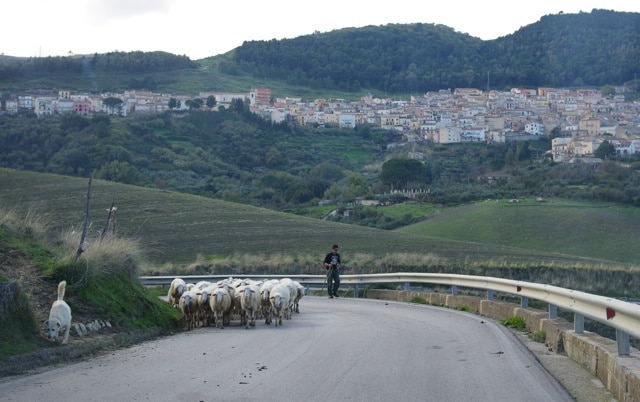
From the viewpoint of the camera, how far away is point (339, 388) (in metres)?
9.96

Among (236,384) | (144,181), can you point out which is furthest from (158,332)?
(144,181)

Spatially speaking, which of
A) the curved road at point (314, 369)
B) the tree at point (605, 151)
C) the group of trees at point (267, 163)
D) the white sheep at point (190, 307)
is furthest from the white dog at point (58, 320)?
the tree at point (605, 151)

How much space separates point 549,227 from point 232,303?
4992 cm

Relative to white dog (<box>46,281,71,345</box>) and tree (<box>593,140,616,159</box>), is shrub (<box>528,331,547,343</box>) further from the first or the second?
tree (<box>593,140,616,159</box>)

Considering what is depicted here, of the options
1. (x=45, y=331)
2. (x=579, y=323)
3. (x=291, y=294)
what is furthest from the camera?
(x=291, y=294)

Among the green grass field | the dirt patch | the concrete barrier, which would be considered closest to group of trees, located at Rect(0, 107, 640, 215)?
the green grass field

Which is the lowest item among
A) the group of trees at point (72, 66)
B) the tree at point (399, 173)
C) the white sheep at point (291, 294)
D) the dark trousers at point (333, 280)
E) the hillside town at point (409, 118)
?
the tree at point (399, 173)

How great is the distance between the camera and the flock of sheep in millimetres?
17734

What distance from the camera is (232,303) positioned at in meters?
18.4

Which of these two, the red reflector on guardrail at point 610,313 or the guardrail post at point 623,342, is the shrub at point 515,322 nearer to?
the red reflector on guardrail at point 610,313

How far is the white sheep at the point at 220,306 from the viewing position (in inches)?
704

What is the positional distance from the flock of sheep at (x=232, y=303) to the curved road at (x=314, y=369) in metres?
1.18

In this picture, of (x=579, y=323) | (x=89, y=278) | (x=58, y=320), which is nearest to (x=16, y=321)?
(x=58, y=320)

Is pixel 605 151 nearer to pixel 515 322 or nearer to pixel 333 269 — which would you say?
pixel 333 269
